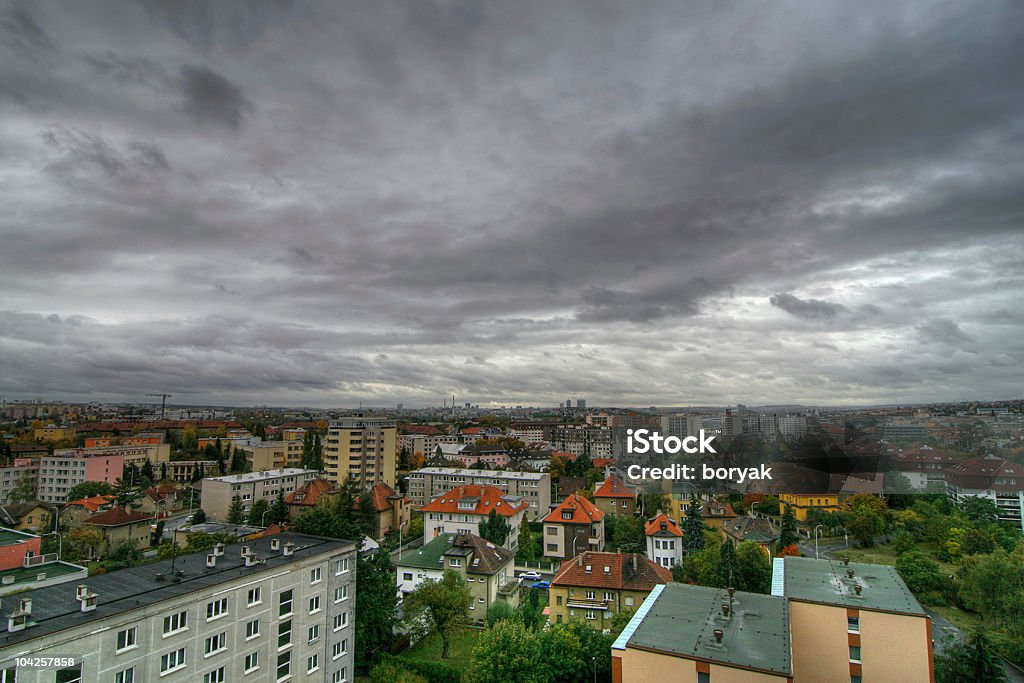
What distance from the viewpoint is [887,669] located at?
13820 millimetres

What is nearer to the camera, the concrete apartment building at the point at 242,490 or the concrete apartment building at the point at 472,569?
the concrete apartment building at the point at 472,569

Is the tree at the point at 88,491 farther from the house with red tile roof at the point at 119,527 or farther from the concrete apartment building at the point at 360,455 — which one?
the concrete apartment building at the point at 360,455

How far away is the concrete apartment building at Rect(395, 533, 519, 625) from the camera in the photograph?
1047 inches

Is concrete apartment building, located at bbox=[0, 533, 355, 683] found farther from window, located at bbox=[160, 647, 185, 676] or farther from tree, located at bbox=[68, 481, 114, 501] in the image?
tree, located at bbox=[68, 481, 114, 501]

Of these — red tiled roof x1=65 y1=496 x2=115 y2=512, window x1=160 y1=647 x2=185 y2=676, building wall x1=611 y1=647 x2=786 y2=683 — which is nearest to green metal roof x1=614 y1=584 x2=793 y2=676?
building wall x1=611 y1=647 x2=786 y2=683

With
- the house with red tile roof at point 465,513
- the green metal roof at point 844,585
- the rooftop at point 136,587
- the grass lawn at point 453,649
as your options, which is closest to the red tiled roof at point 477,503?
the house with red tile roof at point 465,513

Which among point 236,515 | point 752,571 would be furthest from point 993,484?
point 236,515

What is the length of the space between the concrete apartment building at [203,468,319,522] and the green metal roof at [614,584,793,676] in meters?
39.9

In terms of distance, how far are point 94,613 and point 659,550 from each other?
28.6 m

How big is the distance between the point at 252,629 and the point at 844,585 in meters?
17.1

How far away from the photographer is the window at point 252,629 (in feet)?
49.0

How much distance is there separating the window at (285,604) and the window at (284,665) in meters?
1.17

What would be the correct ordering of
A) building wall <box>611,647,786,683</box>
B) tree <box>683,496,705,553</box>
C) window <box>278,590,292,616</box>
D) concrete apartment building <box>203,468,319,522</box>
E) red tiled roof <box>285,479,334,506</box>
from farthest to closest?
concrete apartment building <box>203,468,319,522</box>, red tiled roof <box>285,479,334,506</box>, tree <box>683,496,705,553</box>, window <box>278,590,292,616</box>, building wall <box>611,647,786,683</box>

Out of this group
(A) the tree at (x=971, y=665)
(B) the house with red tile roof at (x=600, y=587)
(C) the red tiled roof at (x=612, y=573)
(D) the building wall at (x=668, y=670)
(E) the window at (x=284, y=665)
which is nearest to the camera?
(D) the building wall at (x=668, y=670)
